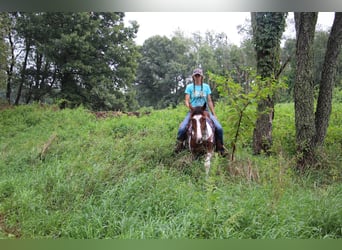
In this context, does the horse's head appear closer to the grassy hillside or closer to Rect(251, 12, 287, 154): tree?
the grassy hillside

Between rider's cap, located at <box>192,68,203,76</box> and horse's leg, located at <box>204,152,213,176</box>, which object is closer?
horse's leg, located at <box>204,152,213,176</box>

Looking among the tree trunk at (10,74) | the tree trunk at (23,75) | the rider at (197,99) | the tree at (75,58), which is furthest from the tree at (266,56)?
the tree trunk at (10,74)

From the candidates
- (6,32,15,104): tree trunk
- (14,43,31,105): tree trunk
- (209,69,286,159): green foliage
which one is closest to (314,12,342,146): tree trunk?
(209,69,286,159): green foliage

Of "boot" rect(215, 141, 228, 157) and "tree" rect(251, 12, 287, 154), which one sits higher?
"tree" rect(251, 12, 287, 154)

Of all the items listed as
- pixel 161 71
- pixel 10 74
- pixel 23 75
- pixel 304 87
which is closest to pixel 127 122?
pixel 161 71

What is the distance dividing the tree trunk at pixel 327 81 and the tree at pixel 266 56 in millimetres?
425

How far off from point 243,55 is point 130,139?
132cm

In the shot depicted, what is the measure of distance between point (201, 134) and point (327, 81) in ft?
4.28

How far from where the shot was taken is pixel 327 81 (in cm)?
377

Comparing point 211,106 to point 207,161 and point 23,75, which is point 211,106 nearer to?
point 207,161

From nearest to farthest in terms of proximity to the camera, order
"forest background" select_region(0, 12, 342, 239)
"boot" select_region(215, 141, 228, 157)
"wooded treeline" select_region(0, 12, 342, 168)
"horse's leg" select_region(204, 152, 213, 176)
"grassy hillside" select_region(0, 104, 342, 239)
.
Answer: "grassy hillside" select_region(0, 104, 342, 239)
"forest background" select_region(0, 12, 342, 239)
"horse's leg" select_region(204, 152, 213, 176)
"boot" select_region(215, 141, 228, 157)
"wooded treeline" select_region(0, 12, 342, 168)

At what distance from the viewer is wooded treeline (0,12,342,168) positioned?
3.70m

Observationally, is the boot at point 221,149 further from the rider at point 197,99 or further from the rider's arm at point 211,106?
the rider's arm at point 211,106

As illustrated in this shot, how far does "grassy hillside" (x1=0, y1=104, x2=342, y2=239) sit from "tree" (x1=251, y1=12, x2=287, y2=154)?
0.36ft
